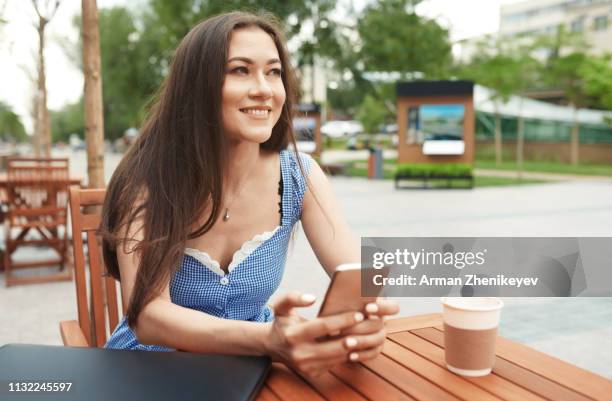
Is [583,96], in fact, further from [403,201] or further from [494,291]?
[494,291]

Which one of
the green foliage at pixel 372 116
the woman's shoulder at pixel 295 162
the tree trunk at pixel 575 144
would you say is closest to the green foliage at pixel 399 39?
the tree trunk at pixel 575 144

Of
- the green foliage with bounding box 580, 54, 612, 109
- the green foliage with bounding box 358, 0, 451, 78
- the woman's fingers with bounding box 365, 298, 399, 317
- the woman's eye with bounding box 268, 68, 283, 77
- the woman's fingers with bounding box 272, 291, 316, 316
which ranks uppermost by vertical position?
the green foliage with bounding box 358, 0, 451, 78

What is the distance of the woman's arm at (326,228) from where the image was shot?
5.66 feet

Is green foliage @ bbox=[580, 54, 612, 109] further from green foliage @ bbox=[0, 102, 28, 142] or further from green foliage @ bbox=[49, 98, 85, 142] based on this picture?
green foliage @ bbox=[49, 98, 85, 142]

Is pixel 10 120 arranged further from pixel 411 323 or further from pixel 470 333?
pixel 470 333

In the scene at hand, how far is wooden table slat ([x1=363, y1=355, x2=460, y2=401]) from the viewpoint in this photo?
113 cm

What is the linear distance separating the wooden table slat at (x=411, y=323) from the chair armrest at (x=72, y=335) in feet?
2.84

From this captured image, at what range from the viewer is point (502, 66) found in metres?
20.3

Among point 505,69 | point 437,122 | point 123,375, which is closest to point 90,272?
point 123,375

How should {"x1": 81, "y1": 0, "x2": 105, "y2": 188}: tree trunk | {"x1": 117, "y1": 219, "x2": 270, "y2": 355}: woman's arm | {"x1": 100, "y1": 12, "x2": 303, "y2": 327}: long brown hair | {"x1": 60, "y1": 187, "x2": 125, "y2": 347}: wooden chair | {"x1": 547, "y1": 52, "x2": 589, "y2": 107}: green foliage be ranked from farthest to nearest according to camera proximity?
{"x1": 547, "y1": 52, "x2": 589, "y2": 107}: green foliage, {"x1": 81, "y1": 0, "x2": 105, "y2": 188}: tree trunk, {"x1": 60, "y1": 187, "x2": 125, "y2": 347}: wooden chair, {"x1": 100, "y1": 12, "x2": 303, "y2": 327}: long brown hair, {"x1": 117, "y1": 219, "x2": 270, "y2": 355}: woman's arm

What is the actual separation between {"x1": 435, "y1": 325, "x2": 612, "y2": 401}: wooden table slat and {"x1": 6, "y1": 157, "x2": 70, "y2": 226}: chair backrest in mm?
4798

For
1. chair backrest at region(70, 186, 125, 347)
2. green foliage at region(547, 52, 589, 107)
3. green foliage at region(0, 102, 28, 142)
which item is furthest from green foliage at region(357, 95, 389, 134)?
chair backrest at region(70, 186, 125, 347)

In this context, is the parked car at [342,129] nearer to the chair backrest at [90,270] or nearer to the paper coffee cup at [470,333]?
the chair backrest at [90,270]

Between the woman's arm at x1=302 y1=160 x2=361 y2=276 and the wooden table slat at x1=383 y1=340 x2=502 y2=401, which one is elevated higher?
the woman's arm at x1=302 y1=160 x2=361 y2=276
